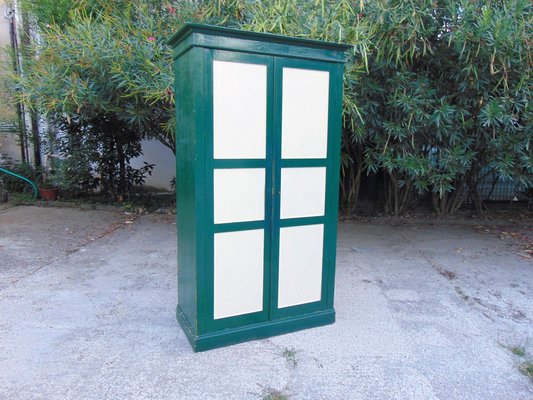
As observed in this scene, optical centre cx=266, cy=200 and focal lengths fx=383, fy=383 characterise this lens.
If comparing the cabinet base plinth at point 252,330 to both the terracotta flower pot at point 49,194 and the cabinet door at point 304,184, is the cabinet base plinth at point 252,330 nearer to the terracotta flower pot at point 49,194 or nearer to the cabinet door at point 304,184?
the cabinet door at point 304,184

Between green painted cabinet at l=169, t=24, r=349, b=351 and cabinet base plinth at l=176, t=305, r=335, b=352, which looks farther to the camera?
cabinet base plinth at l=176, t=305, r=335, b=352

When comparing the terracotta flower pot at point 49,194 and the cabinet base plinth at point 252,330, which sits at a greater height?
the terracotta flower pot at point 49,194

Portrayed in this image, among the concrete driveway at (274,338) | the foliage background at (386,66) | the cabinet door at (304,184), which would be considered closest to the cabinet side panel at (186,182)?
the concrete driveway at (274,338)

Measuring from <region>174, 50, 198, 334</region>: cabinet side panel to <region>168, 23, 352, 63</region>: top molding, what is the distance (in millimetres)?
90

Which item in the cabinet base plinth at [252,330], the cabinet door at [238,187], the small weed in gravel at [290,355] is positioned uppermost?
the cabinet door at [238,187]

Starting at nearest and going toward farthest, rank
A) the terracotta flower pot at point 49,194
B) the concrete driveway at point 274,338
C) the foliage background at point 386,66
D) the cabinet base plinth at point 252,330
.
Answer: the concrete driveway at point 274,338
the cabinet base plinth at point 252,330
the foliage background at point 386,66
the terracotta flower pot at point 49,194

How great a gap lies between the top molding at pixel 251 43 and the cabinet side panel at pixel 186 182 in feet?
0.29

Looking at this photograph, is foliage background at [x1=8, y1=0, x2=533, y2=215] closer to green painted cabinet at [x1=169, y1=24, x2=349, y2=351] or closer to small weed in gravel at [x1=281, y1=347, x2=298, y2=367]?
green painted cabinet at [x1=169, y1=24, x2=349, y2=351]

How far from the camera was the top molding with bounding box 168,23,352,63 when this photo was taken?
7.16ft

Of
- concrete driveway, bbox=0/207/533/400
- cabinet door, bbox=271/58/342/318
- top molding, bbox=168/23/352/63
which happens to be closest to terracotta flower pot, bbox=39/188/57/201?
concrete driveway, bbox=0/207/533/400

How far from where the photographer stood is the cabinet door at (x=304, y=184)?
2510mm

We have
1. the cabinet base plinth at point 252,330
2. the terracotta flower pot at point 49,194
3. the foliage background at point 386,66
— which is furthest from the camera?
the terracotta flower pot at point 49,194

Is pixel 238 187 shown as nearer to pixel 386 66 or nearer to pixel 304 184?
pixel 304 184

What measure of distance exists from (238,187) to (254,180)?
0.39 feet
